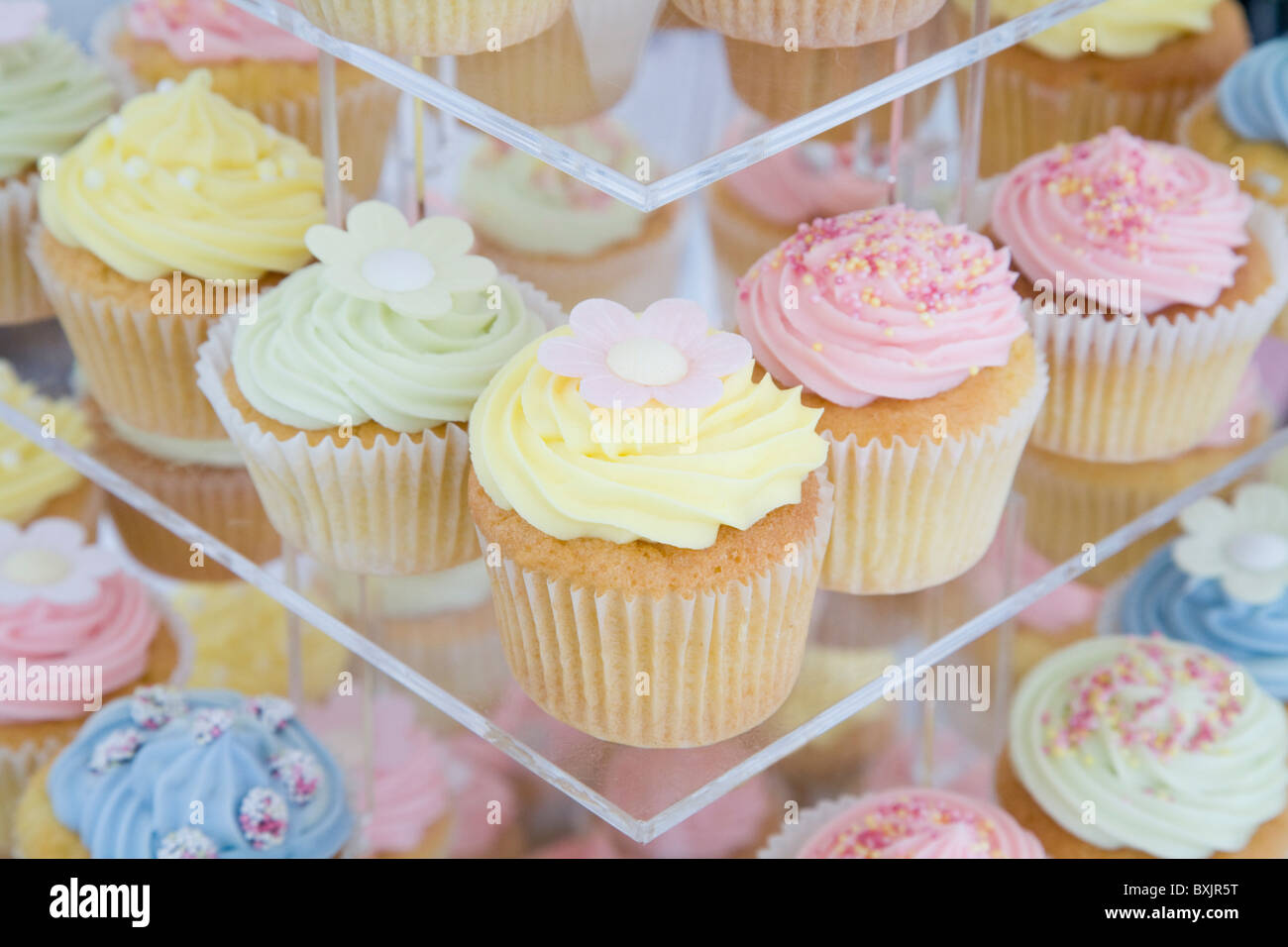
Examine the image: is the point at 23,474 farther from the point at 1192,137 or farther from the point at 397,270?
the point at 1192,137

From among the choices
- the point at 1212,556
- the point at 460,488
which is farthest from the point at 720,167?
the point at 1212,556

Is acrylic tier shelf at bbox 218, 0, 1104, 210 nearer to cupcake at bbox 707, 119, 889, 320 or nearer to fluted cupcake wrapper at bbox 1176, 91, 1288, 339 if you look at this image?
fluted cupcake wrapper at bbox 1176, 91, 1288, 339

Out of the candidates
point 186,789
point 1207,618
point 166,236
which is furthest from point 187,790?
point 1207,618

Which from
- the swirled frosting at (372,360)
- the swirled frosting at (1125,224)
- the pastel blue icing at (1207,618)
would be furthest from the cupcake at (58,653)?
the pastel blue icing at (1207,618)

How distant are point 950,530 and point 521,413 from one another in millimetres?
617

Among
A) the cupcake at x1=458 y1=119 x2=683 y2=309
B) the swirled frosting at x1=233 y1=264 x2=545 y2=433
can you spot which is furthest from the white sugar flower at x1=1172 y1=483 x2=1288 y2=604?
the swirled frosting at x1=233 y1=264 x2=545 y2=433

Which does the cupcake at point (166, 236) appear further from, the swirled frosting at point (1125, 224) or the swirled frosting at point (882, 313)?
the swirled frosting at point (1125, 224)

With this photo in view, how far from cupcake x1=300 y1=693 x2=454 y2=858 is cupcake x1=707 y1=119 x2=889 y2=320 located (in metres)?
1.10

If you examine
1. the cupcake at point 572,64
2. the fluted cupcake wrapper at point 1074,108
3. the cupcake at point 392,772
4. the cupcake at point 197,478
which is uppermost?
the cupcake at point 572,64

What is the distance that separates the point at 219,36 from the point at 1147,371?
160cm

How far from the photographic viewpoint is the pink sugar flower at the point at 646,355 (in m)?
1.80

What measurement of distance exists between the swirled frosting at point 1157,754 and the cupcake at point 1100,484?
0.90ft

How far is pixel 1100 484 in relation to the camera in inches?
101

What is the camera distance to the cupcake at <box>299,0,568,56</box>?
1943 mm
